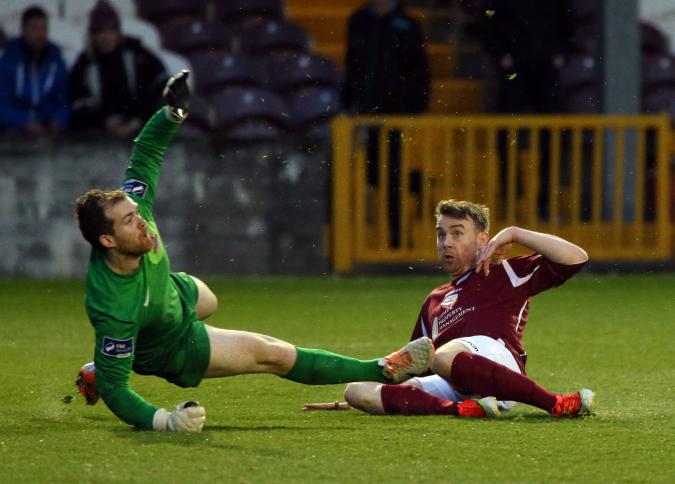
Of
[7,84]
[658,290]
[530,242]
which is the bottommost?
[658,290]

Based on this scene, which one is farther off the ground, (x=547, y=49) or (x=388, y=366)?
(x=547, y=49)

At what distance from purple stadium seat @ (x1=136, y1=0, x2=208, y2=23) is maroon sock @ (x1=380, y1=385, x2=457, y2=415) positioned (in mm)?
9686

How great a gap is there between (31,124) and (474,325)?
7.05 m

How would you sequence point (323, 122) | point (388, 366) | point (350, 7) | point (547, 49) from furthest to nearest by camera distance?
A: point (350, 7) → point (323, 122) → point (547, 49) → point (388, 366)

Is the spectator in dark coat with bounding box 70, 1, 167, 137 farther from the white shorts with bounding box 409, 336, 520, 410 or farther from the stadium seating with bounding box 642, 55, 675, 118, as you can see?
the white shorts with bounding box 409, 336, 520, 410

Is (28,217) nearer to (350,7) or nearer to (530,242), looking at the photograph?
(350,7)

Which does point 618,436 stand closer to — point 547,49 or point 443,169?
point 443,169

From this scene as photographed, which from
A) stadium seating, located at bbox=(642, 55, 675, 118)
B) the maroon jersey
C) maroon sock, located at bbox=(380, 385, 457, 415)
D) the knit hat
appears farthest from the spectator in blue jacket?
maroon sock, located at bbox=(380, 385, 457, 415)

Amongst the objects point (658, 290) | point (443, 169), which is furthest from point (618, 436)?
point (443, 169)

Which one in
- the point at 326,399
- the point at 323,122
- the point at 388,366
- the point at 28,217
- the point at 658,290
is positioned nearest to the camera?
the point at 388,366

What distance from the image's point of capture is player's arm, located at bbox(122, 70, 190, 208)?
227 inches

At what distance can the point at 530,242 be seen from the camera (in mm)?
5617

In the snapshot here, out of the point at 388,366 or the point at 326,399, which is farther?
the point at 326,399

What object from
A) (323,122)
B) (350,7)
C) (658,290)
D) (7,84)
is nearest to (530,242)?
(658,290)
